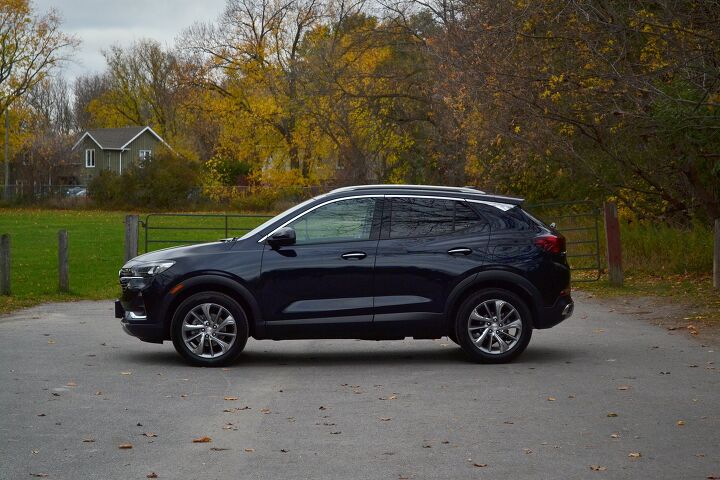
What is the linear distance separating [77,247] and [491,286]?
81.8 feet

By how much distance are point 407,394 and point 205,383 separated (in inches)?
75.2

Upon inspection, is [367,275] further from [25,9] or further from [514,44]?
[25,9]

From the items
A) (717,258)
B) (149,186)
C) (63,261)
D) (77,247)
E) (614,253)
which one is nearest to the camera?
(717,258)

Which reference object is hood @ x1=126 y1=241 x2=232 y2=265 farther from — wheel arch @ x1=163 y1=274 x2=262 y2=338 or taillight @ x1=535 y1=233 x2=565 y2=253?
taillight @ x1=535 y1=233 x2=565 y2=253

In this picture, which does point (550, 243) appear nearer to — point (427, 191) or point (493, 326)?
point (493, 326)

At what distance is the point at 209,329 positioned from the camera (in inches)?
456

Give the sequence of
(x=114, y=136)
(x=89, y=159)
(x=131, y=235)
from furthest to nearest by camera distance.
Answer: (x=89, y=159) < (x=114, y=136) < (x=131, y=235)

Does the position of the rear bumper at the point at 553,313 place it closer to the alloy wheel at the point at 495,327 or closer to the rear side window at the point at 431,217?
the alloy wheel at the point at 495,327

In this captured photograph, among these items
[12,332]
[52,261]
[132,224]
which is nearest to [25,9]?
[52,261]

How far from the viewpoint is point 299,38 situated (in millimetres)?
67188

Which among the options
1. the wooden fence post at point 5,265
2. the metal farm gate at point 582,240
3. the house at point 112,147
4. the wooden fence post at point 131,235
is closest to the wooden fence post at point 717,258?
the metal farm gate at point 582,240

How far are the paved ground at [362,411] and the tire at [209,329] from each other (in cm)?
21

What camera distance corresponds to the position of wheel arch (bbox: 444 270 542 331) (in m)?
11.6

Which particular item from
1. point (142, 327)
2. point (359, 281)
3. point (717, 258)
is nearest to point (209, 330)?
point (142, 327)
